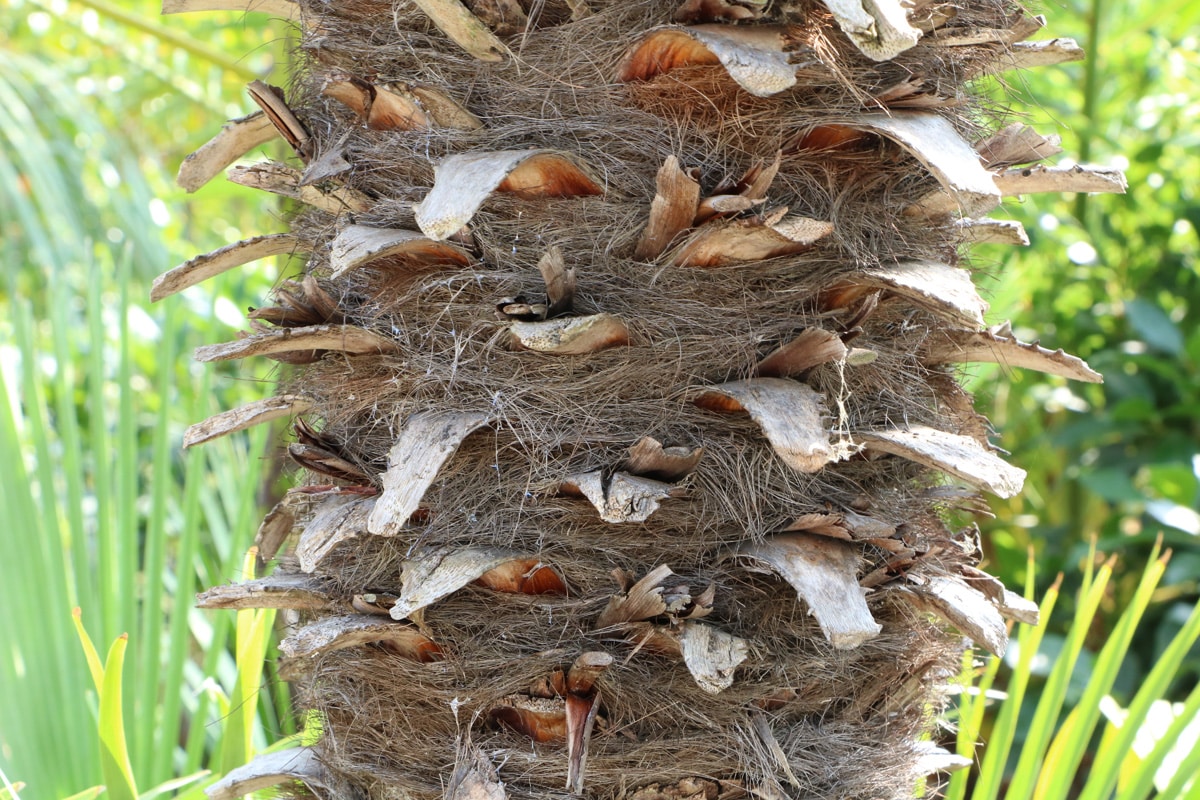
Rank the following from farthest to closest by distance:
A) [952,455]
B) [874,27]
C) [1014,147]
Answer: [1014,147] → [952,455] → [874,27]

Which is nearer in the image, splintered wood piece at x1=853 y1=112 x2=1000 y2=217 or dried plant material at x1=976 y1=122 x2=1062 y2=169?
splintered wood piece at x1=853 y1=112 x2=1000 y2=217

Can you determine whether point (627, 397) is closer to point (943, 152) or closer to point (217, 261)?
point (943, 152)

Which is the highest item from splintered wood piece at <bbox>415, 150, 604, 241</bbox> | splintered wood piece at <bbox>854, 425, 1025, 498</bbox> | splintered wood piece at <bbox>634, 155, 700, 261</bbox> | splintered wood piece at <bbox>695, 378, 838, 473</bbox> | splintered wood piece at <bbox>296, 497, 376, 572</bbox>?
splintered wood piece at <bbox>415, 150, 604, 241</bbox>

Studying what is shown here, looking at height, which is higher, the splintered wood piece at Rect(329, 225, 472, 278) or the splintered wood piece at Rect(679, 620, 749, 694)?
the splintered wood piece at Rect(329, 225, 472, 278)

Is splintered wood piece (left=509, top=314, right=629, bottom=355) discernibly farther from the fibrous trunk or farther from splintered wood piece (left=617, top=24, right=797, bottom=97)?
splintered wood piece (left=617, top=24, right=797, bottom=97)

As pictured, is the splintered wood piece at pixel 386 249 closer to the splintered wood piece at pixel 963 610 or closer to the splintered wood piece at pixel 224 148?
the splintered wood piece at pixel 224 148

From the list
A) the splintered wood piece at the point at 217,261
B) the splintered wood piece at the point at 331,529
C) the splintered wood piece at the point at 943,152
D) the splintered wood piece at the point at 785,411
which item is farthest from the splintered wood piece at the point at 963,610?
the splintered wood piece at the point at 217,261

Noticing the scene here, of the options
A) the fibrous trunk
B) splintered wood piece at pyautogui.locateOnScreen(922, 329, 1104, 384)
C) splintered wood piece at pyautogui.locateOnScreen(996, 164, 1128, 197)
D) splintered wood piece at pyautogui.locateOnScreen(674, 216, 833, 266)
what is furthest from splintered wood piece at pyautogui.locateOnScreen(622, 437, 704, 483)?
splintered wood piece at pyautogui.locateOnScreen(996, 164, 1128, 197)

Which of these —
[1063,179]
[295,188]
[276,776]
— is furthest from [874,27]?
[276,776]
